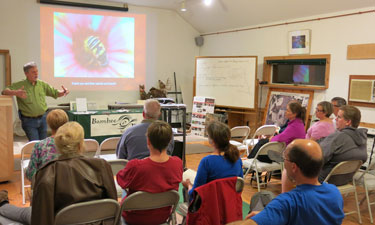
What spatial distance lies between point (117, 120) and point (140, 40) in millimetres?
2837

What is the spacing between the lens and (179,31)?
9125 millimetres

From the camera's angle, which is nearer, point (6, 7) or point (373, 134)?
point (373, 134)

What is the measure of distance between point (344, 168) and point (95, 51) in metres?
6.01

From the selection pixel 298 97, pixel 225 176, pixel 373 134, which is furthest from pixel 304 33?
pixel 225 176

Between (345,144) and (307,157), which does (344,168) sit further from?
(307,157)

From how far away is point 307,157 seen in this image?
137 cm

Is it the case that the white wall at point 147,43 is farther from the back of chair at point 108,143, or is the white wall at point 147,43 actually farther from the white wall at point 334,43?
the back of chair at point 108,143

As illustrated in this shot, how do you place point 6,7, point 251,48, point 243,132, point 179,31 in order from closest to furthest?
1. point 243,132
2. point 6,7
3. point 251,48
4. point 179,31

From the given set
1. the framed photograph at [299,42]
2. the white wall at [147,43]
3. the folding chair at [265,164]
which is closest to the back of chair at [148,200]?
the folding chair at [265,164]

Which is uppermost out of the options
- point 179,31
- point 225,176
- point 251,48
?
point 179,31

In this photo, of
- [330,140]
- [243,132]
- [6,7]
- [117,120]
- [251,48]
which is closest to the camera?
[330,140]

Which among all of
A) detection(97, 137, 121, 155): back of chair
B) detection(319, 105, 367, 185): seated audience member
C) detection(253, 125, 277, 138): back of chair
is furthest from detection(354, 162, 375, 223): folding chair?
detection(97, 137, 121, 155): back of chair

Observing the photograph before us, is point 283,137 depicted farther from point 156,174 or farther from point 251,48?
point 251,48

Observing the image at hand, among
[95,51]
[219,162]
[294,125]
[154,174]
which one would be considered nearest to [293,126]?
[294,125]
